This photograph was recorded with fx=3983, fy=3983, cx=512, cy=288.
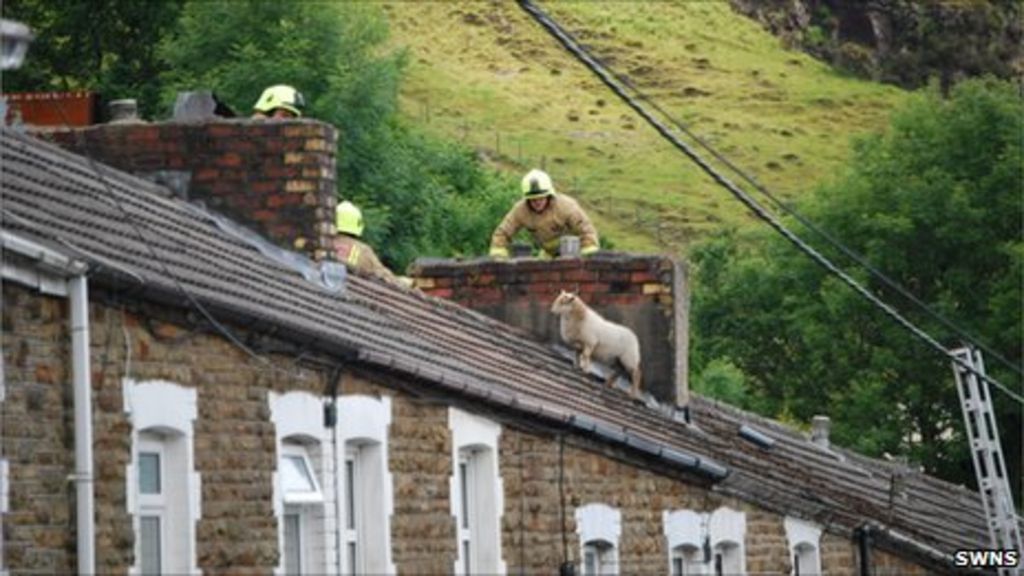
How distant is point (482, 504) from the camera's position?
91.0 ft

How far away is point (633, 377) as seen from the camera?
112 feet

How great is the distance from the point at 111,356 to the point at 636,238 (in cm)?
13639

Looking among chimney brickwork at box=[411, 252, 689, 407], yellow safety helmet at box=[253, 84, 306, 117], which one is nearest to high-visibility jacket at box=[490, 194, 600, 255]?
chimney brickwork at box=[411, 252, 689, 407]

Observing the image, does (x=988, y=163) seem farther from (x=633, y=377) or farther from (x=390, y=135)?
(x=633, y=377)

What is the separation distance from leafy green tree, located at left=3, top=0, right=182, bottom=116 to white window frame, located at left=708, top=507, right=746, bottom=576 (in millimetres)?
37528

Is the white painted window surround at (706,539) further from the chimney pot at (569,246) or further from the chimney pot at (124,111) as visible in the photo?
the chimney pot at (124,111)

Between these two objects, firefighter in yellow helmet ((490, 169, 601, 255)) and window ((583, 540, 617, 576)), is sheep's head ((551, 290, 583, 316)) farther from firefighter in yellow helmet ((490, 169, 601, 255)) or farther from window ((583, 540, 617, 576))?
window ((583, 540, 617, 576))

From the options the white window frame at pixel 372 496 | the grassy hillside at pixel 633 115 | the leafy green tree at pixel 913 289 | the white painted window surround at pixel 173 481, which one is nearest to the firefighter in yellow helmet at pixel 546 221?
the white window frame at pixel 372 496

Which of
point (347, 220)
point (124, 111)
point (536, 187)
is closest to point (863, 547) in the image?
point (536, 187)

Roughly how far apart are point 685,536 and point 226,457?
9526 millimetres

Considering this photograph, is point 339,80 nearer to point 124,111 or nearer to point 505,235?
point 505,235

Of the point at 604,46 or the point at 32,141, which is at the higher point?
the point at 604,46

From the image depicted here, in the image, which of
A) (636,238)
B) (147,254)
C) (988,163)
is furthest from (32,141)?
(636,238)

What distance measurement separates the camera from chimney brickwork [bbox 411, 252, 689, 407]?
35.2 metres
